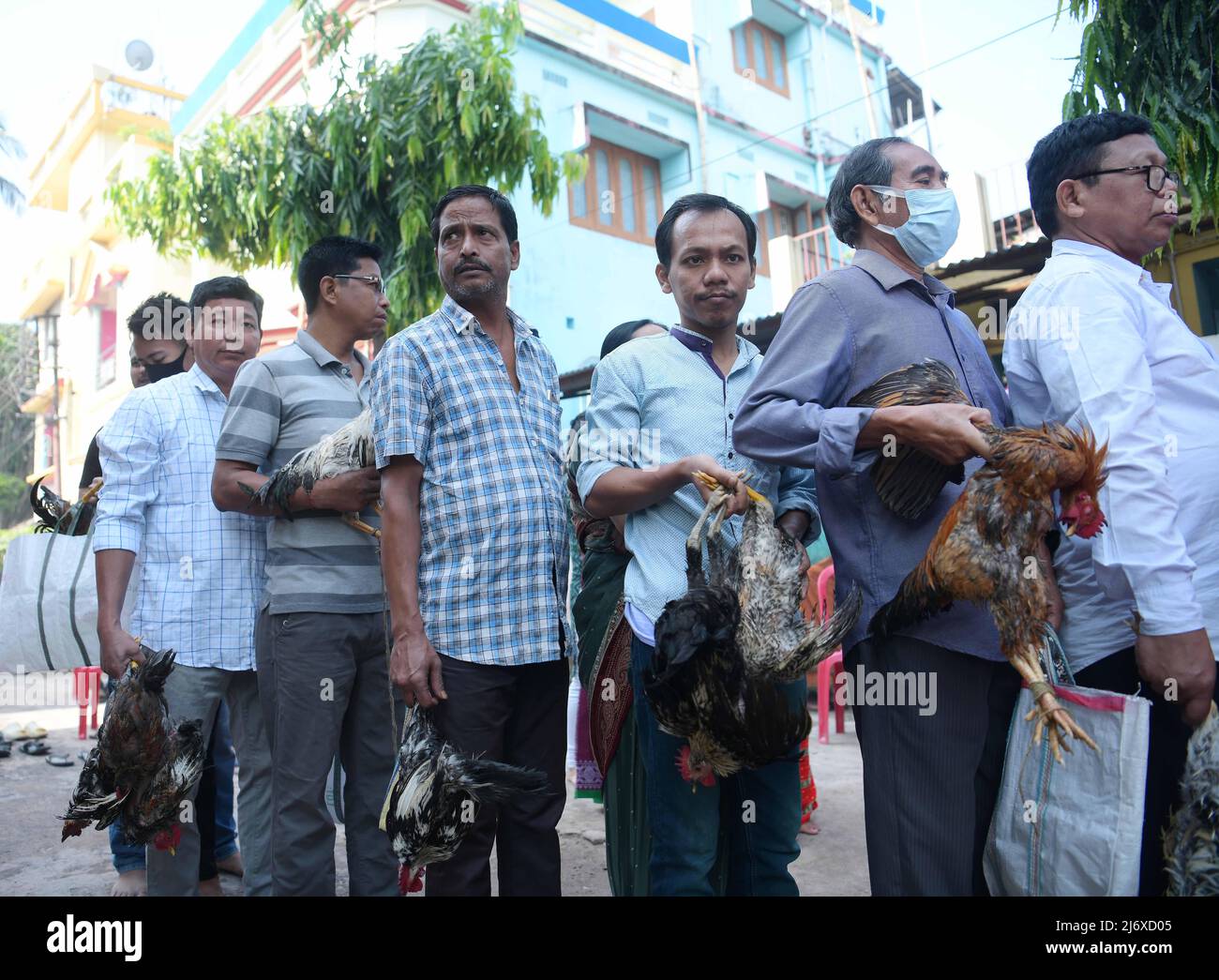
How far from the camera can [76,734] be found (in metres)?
7.13

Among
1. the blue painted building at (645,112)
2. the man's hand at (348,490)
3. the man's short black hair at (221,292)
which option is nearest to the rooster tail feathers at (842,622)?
the man's hand at (348,490)

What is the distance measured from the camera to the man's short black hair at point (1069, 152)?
2143mm

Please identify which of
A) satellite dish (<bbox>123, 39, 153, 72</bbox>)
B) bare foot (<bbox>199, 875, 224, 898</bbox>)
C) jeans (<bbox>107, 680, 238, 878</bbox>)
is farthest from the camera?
satellite dish (<bbox>123, 39, 153, 72</bbox>)

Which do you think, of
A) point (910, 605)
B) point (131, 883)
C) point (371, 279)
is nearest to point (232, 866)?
point (131, 883)

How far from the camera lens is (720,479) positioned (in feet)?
6.38

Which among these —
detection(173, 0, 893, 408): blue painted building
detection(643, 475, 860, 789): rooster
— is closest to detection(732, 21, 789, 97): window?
detection(173, 0, 893, 408): blue painted building

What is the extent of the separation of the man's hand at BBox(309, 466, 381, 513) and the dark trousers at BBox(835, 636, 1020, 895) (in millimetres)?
1494

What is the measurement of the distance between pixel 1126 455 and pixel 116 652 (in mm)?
3012

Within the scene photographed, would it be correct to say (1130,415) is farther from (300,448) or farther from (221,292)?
(221,292)

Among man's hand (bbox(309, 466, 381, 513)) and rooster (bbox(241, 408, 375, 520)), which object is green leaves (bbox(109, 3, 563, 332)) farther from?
man's hand (bbox(309, 466, 381, 513))

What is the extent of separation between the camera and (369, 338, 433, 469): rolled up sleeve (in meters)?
2.23

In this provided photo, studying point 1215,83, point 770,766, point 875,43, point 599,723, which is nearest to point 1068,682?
point 770,766

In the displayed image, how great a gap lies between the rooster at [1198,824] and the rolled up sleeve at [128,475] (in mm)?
3149
